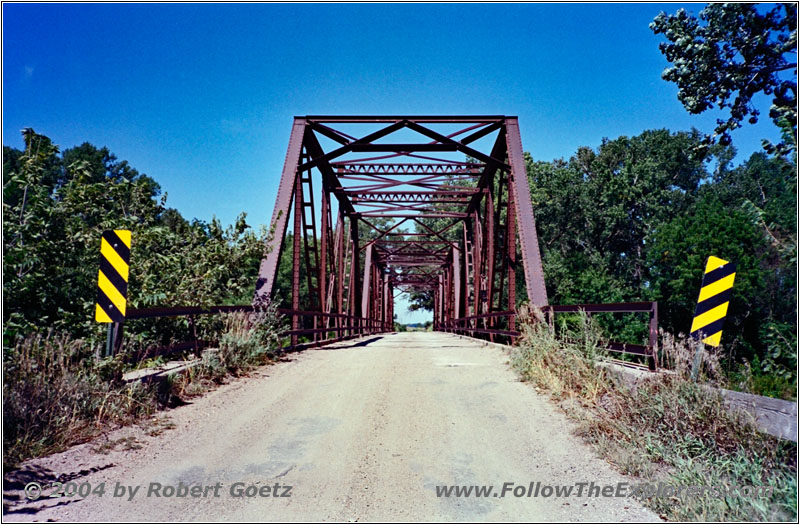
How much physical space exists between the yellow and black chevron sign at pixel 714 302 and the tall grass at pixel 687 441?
→ 0.20 m

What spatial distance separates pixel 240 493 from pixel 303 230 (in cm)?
1140

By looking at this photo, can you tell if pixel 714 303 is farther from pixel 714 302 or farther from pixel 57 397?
pixel 57 397

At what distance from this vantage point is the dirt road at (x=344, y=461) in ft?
10.9

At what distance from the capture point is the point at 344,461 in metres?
4.13

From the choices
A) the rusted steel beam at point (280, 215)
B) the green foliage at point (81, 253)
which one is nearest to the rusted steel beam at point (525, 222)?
the rusted steel beam at point (280, 215)

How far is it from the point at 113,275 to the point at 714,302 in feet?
18.1

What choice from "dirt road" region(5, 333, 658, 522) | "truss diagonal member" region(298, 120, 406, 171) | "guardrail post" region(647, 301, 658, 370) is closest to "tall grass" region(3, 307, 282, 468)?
"dirt road" region(5, 333, 658, 522)

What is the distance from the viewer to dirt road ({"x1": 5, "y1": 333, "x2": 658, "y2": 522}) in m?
3.32

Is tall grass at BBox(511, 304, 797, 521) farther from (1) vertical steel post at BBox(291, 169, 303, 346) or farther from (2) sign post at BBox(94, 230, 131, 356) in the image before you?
(1) vertical steel post at BBox(291, 169, 303, 346)

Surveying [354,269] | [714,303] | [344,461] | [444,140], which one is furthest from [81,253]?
[354,269]

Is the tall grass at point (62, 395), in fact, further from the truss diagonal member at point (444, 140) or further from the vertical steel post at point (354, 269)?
the vertical steel post at point (354, 269)

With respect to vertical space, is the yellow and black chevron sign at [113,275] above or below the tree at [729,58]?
below

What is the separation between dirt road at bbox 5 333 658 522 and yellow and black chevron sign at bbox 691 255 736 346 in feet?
4.68

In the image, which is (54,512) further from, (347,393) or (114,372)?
(347,393)
